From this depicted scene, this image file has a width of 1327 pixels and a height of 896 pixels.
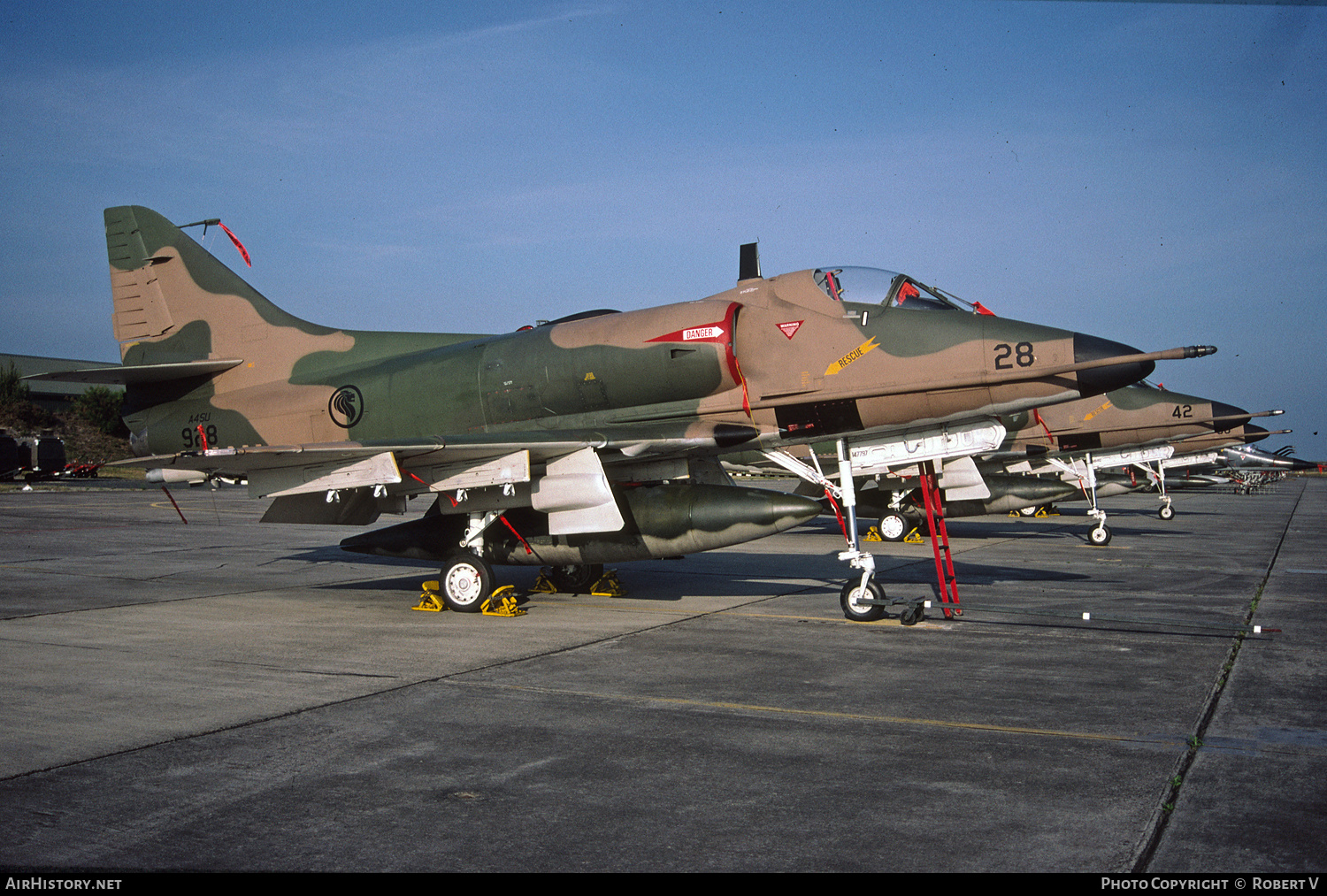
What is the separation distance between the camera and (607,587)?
12.6 metres

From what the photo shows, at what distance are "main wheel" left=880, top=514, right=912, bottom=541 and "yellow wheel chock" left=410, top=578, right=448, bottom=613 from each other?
460 inches

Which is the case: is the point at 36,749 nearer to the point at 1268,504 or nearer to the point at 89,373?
the point at 89,373

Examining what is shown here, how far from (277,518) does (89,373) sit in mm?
3037

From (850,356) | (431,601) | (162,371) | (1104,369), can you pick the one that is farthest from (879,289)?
(162,371)

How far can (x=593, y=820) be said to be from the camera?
4.37 m

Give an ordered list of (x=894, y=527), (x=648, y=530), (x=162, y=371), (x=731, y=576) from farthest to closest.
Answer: (x=894, y=527) → (x=731, y=576) → (x=162, y=371) → (x=648, y=530)

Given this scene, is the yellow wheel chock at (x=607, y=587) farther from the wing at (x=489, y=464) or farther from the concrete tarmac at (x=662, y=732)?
the wing at (x=489, y=464)

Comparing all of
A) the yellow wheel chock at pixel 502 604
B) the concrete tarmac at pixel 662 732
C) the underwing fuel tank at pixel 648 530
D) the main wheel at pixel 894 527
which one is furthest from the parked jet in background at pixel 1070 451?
the yellow wheel chock at pixel 502 604

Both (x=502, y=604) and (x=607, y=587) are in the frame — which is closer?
(x=502, y=604)

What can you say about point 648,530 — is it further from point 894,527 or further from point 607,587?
point 894,527

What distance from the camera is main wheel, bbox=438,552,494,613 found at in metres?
11.0

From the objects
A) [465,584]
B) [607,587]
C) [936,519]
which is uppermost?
[936,519]

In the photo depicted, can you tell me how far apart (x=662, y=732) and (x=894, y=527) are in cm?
1536
